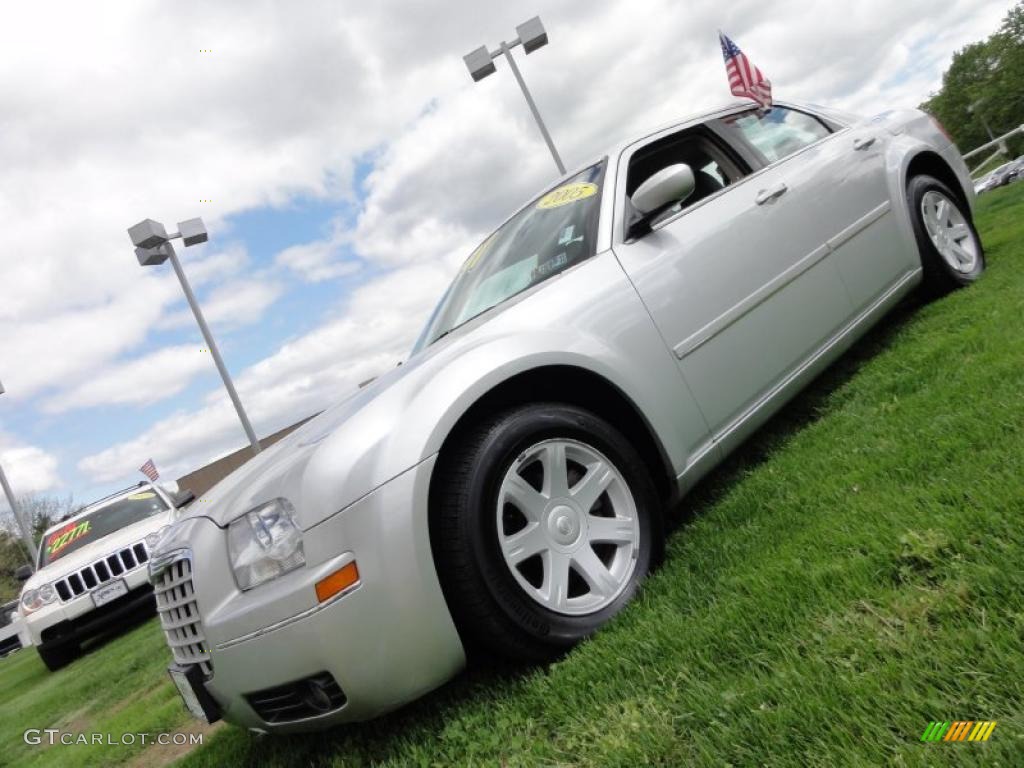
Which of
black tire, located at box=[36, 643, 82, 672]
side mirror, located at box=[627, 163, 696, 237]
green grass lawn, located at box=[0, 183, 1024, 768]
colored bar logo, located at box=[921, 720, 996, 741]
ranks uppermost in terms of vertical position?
side mirror, located at box=[627, 163, 696, 237]

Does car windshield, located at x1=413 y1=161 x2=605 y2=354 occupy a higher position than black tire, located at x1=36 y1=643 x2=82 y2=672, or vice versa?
car windshield, located at x1=413 y1=161 x2=605 y2=354

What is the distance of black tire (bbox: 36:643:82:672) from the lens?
7.64 meters

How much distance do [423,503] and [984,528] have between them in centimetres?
139

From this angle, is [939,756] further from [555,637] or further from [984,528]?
[555,637]

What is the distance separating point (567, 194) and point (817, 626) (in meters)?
2.21

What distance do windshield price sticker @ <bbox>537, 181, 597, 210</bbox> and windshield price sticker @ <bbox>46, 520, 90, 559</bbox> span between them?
8342 millimetres

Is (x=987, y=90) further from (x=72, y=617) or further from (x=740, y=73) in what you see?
(x=72, y=617)

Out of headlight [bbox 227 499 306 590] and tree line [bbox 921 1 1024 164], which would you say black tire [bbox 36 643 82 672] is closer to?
headlight [bbox 227 499 306 590]

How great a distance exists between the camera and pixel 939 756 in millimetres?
1134

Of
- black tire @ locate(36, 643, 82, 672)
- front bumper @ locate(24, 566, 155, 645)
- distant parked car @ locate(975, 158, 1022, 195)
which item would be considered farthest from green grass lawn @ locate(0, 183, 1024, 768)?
distant parked car @ locate(975, 158, 1022, 195)

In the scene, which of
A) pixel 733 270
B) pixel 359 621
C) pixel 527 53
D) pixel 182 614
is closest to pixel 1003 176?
pixel 527 53

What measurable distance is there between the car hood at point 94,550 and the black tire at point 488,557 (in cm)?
726

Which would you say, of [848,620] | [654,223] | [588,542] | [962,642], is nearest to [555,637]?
[588,542]

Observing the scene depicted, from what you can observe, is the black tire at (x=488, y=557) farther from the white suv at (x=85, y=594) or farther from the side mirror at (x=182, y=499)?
the side mirror at (x=182, y=499)
